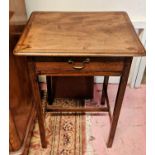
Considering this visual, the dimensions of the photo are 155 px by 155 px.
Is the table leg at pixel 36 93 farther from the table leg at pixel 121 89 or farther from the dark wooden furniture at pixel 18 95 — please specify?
the table leg at pixel 121 89

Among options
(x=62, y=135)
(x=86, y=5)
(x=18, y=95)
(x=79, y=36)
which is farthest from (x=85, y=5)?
(x=62, y=135)

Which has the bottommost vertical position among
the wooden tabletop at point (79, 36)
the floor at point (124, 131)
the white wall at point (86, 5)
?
the floor at point (124, 131)

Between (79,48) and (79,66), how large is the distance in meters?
0.09

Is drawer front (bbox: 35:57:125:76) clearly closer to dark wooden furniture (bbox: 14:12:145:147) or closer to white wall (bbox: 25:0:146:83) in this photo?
dark wooden furniture (bbox: 14:12:145:147)

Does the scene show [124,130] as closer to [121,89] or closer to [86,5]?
[121,89]

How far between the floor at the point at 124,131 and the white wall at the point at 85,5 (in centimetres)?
71

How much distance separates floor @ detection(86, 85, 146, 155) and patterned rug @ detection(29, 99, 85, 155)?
0.20 ft

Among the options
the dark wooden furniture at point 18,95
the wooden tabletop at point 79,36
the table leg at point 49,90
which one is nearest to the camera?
the wooden tabletop at point 79,36

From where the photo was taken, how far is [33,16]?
4.06 ft

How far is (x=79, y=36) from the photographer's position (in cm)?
104

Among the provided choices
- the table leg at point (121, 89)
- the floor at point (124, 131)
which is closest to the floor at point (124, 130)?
the floor at point (124, 131)

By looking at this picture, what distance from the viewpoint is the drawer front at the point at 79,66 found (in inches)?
38.3

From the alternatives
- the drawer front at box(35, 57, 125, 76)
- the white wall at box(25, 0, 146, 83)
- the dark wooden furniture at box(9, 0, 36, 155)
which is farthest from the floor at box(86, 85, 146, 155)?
the white wall at box(25, 0, 146, 83)

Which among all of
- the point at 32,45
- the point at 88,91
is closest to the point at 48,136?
the point at 88,91
